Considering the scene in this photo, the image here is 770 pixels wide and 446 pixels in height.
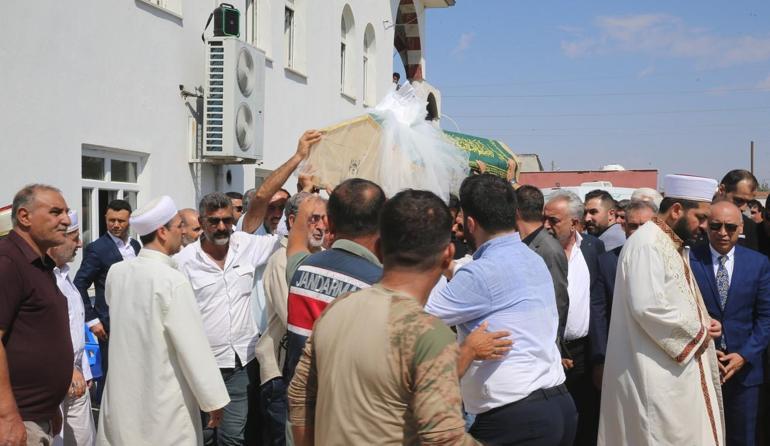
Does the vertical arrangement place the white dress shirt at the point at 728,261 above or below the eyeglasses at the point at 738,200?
below

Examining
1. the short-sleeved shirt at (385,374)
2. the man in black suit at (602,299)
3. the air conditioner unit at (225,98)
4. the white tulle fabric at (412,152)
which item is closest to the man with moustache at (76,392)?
the white tulle fabric at (412,152)

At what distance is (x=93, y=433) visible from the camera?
192 inches

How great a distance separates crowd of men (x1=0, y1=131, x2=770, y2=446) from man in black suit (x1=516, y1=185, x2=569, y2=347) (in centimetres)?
1

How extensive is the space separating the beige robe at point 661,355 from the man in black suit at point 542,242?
49cm

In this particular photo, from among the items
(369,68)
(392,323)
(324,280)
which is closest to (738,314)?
(324,280)

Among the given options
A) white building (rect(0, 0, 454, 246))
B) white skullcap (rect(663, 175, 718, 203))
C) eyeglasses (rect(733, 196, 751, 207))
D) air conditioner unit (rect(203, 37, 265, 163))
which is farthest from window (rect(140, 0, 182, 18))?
eyeglasses (rect(733, 196, 751, 207))

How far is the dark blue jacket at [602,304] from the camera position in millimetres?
5270

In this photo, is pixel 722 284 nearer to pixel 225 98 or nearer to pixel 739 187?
pixel 739 187

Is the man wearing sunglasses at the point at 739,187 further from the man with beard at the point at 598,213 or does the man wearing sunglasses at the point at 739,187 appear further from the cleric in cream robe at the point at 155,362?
the cleric in cream robe at the point at 155,362

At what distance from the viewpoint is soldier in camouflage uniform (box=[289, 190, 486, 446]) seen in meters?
2.09

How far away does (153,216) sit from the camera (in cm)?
425

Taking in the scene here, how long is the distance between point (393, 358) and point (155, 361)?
7.68ft

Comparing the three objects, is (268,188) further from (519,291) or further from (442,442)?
(442,442)

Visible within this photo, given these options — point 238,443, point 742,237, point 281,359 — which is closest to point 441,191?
point 281,359
